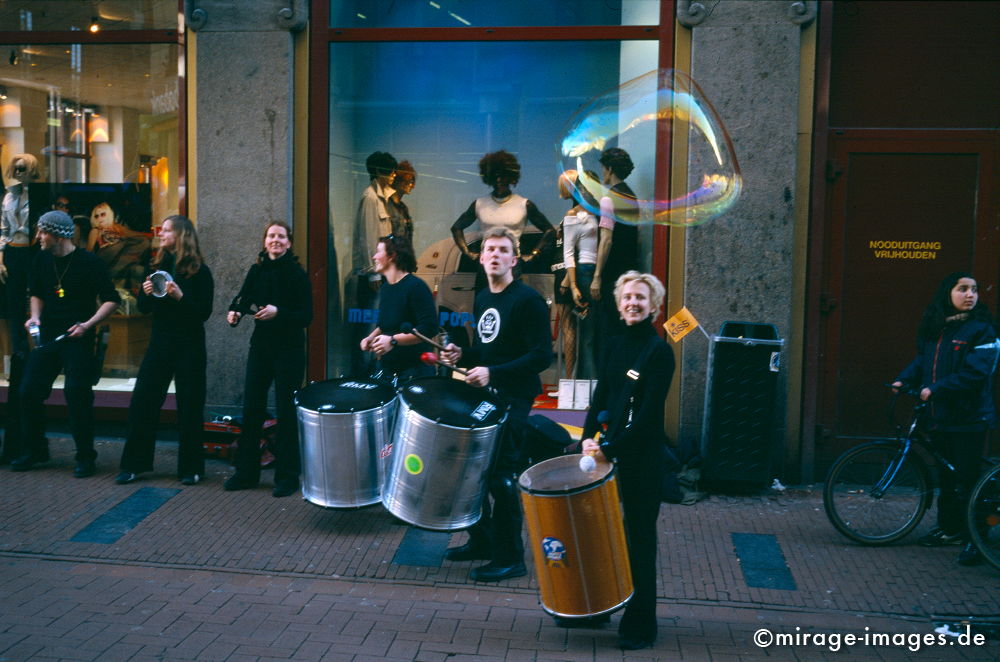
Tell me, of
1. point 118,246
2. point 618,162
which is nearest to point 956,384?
point 618,162

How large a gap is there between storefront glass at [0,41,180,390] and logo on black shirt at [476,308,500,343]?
A: 4645 millimetres

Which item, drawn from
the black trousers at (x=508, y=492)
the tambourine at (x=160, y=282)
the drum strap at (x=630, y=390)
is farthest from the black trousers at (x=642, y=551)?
the tambourine at (x=160, y=282)

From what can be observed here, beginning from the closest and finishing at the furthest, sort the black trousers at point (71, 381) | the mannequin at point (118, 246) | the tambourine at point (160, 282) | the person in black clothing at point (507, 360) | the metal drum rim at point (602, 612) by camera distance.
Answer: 1. the metal drum rim at point (602, 612)
2. the person in black clothing at point (507, 360)
3. the tambourine at point (160, 282)
4. the black trousers at point (71, 381)
5. the mannequin at point (118, 246)

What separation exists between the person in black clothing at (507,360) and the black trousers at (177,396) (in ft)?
8.87

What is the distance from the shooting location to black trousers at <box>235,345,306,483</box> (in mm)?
7188

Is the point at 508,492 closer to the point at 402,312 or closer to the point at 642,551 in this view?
the point at 642,551

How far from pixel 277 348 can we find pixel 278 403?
43cm

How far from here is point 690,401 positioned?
26.0 ft

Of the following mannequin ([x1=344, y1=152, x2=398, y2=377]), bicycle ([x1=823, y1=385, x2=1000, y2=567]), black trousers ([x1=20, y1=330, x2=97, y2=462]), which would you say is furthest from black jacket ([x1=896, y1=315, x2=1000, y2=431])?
black trousers ([x1=20, y1=330, x2=97, y2=462])

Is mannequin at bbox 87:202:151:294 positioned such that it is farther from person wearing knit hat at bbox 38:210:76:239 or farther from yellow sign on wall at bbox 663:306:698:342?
yellow sign on wall at bbox 663:306:698:342

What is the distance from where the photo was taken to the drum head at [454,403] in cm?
523

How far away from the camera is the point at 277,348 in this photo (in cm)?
719

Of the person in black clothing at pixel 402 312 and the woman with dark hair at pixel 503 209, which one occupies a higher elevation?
the woman with dark hair at pixel 503 209

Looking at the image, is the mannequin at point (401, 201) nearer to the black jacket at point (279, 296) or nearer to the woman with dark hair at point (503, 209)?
the woman with dark hair at point (503, 209)
